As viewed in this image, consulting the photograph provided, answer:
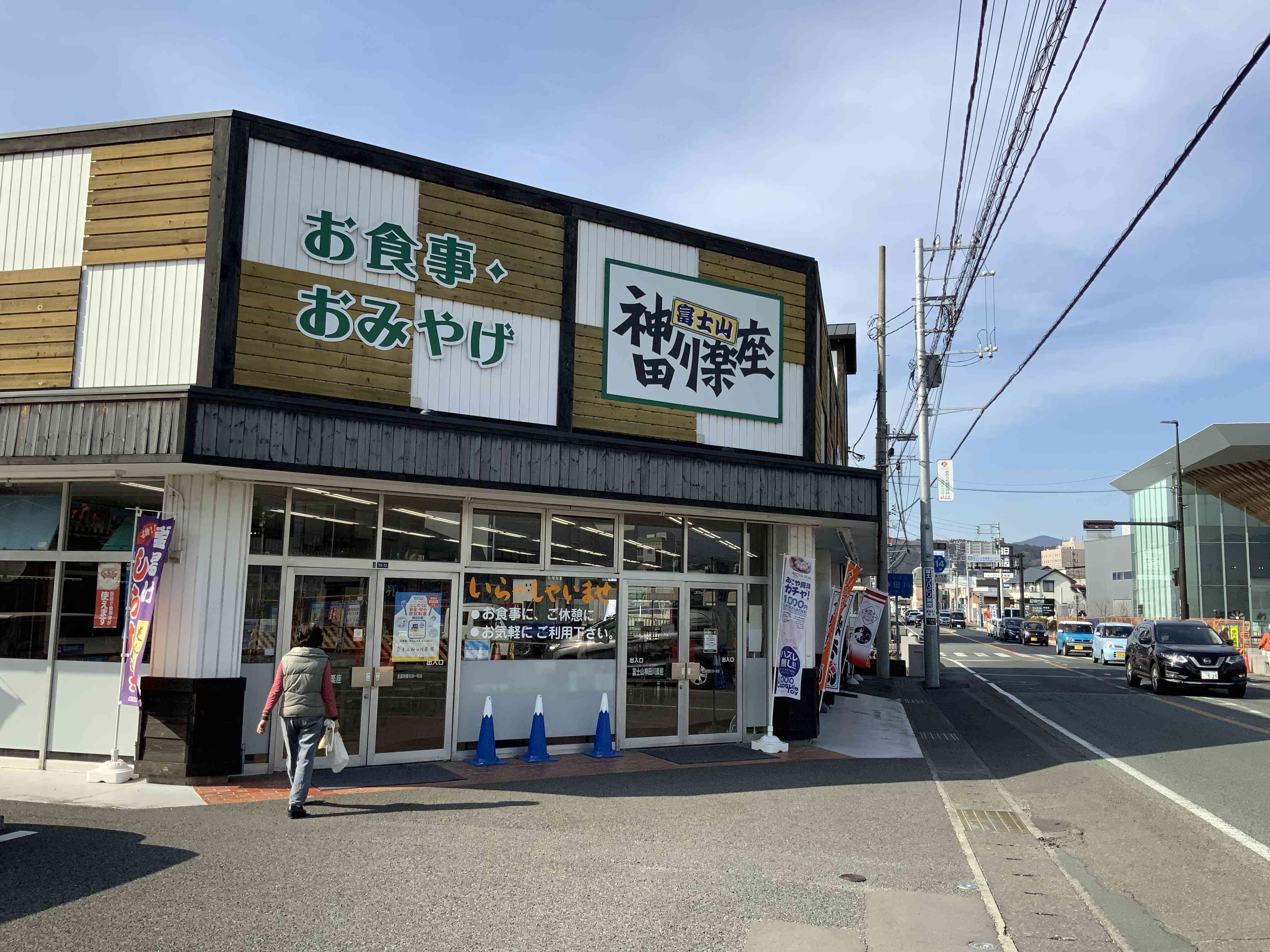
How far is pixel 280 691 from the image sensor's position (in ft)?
27.9

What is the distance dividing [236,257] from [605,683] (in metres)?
Result: 6.40

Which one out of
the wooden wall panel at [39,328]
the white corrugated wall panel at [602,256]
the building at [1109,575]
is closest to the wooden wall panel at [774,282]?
the white corrugated wall panel at [602,256]

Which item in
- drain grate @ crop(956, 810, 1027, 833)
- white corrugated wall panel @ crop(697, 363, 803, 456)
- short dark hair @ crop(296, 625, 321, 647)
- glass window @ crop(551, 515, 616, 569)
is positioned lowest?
drain grate @ crop(956, 810, 1027, 833)

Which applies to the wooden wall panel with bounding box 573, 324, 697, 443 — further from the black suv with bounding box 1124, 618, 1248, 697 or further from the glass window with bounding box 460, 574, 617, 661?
the black suv with bounding box 1124, 618, 1248, 697

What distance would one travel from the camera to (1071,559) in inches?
5276

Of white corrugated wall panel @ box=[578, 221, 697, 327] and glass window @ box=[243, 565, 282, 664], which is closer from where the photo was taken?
glass window @ box=[243, 565, 282, 664]

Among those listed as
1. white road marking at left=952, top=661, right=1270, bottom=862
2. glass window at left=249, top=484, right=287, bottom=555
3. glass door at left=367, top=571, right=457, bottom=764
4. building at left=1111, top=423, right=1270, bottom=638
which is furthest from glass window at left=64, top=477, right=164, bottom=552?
building at left=1111, top=423, right=1270, bottom=638

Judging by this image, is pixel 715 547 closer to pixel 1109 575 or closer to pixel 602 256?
pixel 602 256

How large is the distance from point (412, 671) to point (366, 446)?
2.79m

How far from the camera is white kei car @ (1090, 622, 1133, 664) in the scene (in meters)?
35.9

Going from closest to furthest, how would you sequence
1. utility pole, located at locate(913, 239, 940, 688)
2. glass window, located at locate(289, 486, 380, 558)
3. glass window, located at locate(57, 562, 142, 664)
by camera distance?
glass window, located at locate(57, 562, 142, 664) < glass window, located at locate(289, 486, 380, 558) < utility pole, located at locate(913, 239, 940, 688)

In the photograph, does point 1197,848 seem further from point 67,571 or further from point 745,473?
point 67,571

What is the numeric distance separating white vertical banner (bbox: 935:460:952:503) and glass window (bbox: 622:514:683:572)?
19.6m

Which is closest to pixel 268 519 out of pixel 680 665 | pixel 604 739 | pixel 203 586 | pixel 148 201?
pixel 203 586
